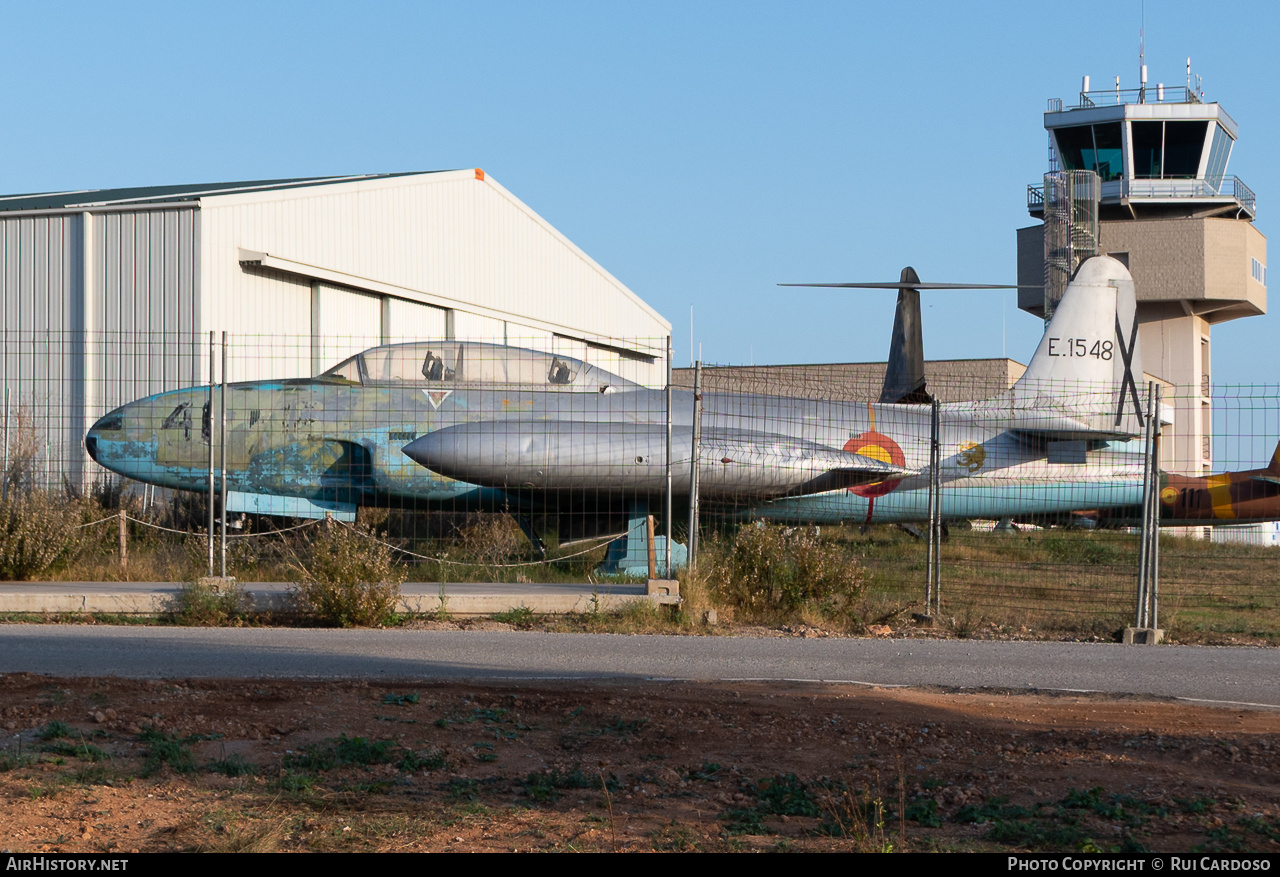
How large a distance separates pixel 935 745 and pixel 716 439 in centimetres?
979

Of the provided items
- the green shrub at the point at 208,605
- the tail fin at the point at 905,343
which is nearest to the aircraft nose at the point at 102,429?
the green shrub at the point at 208,605

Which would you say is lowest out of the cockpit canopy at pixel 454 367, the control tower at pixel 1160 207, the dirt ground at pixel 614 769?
the dirt ground at pixel 614 769

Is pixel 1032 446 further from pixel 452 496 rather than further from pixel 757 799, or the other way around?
pixel 757 799

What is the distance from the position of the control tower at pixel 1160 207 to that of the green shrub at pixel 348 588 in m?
37.2

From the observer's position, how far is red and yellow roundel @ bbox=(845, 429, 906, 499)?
18.5 metres

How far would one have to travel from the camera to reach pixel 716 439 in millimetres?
15555

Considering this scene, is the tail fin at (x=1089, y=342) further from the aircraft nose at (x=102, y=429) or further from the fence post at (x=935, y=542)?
the aircraft nose at (x=102, y=429)

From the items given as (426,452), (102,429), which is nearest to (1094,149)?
(426,452)

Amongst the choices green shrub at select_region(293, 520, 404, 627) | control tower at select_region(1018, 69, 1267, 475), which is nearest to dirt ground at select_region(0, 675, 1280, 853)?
green shrub at select_region(293, 520, 404, 627)

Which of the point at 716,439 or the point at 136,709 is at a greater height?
the point at 716,439

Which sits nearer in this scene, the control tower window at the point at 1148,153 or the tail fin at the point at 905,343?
the tail fin at the point at 905,343

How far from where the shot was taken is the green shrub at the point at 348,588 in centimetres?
1090

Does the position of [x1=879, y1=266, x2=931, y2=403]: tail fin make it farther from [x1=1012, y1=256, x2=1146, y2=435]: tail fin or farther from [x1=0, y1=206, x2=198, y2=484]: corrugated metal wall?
[x1=0, y1=206, x2=198, y2=484]: corrugated metal wall
